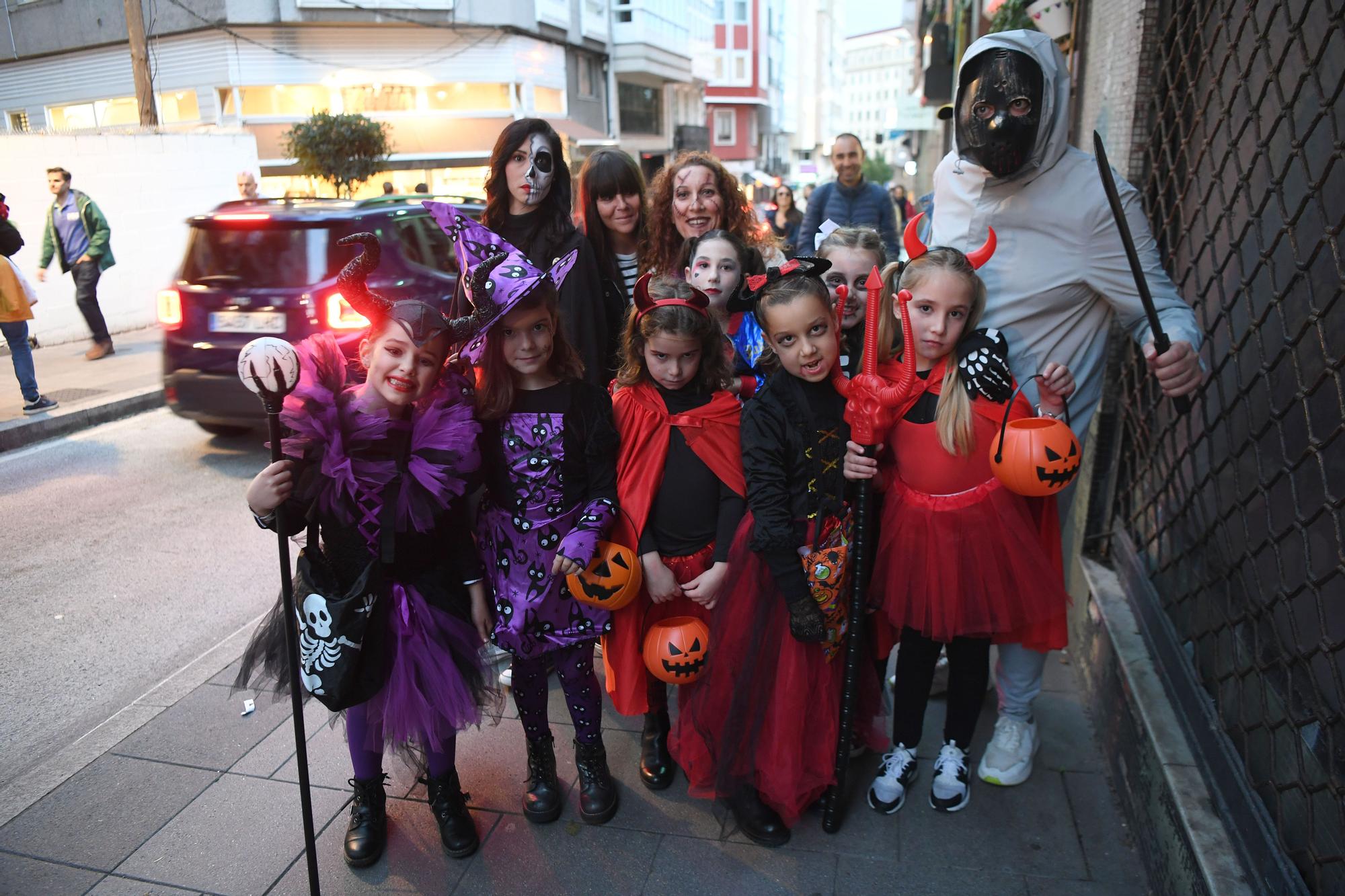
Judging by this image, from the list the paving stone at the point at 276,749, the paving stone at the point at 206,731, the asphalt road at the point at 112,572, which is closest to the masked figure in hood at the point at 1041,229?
the paving stone at the point at 276,749

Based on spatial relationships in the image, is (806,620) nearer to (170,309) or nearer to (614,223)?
(614,223)

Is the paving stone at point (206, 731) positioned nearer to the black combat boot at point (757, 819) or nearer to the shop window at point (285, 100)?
the black combat boot at point (757, 819)

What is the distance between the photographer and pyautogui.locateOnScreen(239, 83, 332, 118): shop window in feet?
72.9

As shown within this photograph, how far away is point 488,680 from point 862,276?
1.79 metres

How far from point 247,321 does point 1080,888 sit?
6.30 meters

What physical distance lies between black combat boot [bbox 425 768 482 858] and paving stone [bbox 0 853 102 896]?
99 cm

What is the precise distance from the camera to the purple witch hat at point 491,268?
2629 mm

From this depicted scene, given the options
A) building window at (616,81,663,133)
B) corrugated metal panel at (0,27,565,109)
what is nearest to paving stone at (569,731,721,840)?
corrugated metal panel at (0,27,565,109)

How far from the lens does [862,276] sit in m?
3.16

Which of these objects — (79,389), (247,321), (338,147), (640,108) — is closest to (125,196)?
(338,147)

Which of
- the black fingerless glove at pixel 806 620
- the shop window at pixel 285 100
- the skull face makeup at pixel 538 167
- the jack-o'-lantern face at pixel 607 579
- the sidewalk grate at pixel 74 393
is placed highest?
the shop window at pixel 285 100

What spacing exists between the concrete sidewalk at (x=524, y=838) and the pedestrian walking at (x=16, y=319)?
242 inches

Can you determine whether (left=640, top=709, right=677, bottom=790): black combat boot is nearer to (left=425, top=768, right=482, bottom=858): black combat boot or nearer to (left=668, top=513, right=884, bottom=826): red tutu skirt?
(left=668, top=513, right=884, bottom=826): red tutu skirt

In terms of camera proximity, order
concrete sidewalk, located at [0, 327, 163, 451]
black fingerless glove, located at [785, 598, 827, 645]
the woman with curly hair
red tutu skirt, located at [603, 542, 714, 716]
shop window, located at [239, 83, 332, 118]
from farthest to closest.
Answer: shop window, located at [239, 83, 332, 118]
concrete sidewalk, located at [0, 327, 163, 451]
the woman with curly hair
red tutu skirt, located at [603, 542, 714, 716]
black fingerless glove, located at [785, 598, 827, 645]
